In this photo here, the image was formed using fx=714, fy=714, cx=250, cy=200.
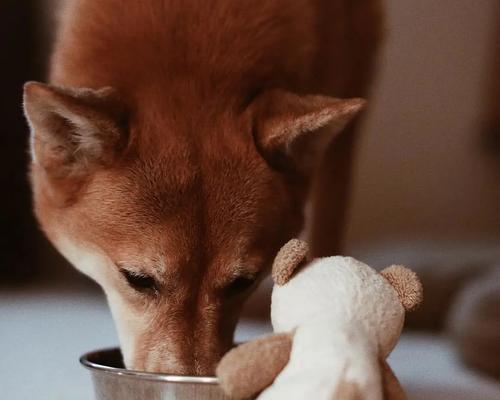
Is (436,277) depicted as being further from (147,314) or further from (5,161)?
(5,161)

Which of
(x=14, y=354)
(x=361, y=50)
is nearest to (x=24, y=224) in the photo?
(x=14, y=354)

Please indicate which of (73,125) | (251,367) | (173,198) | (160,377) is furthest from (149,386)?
(73,125)

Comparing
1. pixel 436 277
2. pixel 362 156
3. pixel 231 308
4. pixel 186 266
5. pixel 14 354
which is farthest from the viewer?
pixel 362 156

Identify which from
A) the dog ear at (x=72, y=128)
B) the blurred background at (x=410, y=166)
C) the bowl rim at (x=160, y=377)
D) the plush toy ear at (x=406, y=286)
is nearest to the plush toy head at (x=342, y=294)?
the plush toy ear at (x=406, y=286)

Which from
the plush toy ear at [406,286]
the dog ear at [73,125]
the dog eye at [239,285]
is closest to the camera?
the plush toy ear at [406,286]

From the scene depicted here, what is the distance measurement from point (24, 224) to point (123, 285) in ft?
4.65

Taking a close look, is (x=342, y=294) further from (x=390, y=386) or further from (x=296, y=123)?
(x=296, y=123)

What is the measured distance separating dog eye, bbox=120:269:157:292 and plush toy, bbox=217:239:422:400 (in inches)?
12.3

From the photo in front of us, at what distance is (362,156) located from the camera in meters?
2.46

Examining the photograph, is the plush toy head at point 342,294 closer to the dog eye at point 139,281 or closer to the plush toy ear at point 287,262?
the plush toy ear at point 287,262

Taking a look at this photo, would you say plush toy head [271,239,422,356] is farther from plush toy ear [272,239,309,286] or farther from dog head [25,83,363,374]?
dog head [25,83,363,374]

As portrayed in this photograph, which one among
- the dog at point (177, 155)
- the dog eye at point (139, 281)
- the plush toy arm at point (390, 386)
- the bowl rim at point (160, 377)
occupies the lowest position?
the plush toy arm at point (390, 386)

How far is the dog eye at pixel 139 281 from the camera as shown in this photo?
1.25 m

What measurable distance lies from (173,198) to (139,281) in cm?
17
